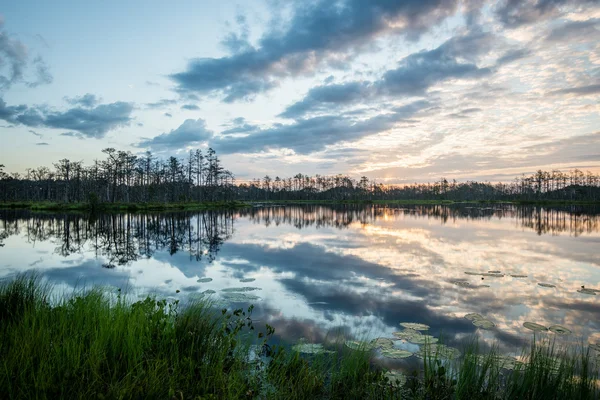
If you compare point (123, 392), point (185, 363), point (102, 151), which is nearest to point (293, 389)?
point (185, 363)

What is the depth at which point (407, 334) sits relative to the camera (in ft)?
24.6

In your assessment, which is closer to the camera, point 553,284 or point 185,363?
point 185,363

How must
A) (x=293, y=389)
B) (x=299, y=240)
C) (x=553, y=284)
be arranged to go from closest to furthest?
(x=293, y=389) → (x=553, y=284) → (x=299, y=240)

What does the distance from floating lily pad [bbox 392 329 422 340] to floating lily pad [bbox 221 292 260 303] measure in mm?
4514

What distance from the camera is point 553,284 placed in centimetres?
1244

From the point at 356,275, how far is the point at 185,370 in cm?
1018

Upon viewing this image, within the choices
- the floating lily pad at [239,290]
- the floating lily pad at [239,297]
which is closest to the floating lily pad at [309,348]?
the floating lily pad at [239,297]

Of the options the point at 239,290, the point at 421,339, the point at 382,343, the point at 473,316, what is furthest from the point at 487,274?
the point at 239,290

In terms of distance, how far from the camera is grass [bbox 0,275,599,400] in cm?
397

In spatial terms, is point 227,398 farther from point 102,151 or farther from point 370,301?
point 102,151

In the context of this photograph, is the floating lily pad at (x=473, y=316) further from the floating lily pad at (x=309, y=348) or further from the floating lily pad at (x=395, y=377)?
the floating lily pad at (x=309, y=348)

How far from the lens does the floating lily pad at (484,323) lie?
816 centimetres

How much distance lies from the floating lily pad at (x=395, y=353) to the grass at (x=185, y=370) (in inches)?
23.5

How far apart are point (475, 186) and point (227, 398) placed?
20951cm
